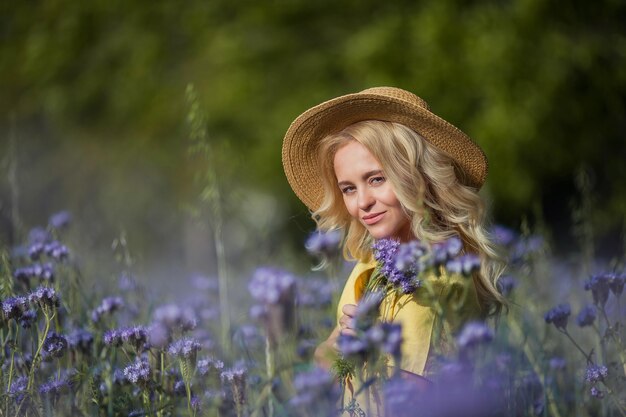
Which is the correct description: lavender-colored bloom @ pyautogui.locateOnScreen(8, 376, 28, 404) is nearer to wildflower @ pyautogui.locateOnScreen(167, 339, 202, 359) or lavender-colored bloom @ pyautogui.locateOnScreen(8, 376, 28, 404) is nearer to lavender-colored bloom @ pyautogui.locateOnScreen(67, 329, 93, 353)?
lavender-colored bloom @ pyautogui.locateOnScreen(67, 329, 93, 353)

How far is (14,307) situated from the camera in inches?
83.7

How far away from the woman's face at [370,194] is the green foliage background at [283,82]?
13.9 ft

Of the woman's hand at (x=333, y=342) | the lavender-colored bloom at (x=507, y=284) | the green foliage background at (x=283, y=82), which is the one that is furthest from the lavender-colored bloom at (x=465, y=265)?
the green foliage background at (x=283, y=82)

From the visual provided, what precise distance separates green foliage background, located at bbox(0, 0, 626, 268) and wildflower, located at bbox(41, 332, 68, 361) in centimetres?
447

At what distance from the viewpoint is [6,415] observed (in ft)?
6.86

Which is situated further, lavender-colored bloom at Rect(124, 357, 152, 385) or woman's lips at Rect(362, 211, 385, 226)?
woman's lips at Rect(362, 211, 385, 226)

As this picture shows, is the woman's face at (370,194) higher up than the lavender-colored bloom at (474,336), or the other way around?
the woman's face at (370,194)

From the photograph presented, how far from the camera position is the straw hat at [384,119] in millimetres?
2414

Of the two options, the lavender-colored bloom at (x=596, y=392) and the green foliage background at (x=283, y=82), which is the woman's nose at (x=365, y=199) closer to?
the lavender-colored bloom at (x=596, y=392)

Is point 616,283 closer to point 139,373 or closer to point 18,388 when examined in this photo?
point 139,373

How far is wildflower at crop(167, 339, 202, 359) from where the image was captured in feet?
6.57

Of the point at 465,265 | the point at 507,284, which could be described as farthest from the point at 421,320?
the point at 507,284

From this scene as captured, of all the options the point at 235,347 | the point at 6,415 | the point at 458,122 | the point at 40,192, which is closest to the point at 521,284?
the point at 235,347

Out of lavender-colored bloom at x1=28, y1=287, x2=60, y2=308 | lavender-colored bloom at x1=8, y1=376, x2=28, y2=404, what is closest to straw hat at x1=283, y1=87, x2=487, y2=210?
lavender-colored bloom at x1=28, y1=287, x2=60, y2=308
